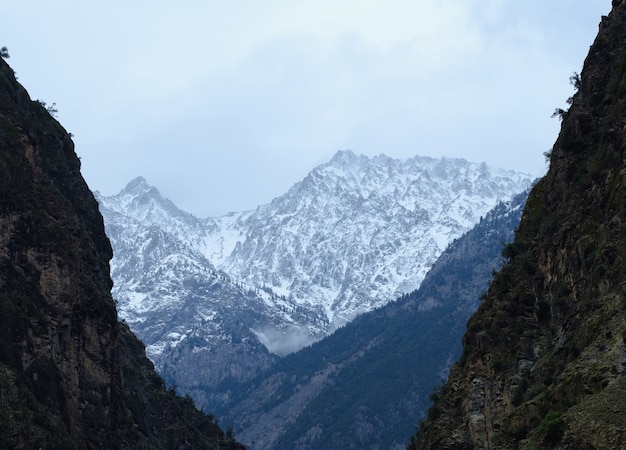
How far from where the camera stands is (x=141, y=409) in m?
102

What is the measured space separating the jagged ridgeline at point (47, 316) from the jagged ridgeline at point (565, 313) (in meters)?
29.2

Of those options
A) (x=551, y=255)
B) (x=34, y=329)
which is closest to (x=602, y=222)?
(x=551, y=255)

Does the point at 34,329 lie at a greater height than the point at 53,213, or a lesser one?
lesser

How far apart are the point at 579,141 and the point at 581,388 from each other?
92.8ft

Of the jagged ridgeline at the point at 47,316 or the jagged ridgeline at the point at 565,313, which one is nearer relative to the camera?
the jagged ridgeline at the point at 565,313

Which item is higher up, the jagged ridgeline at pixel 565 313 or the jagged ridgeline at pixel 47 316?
the jagged ridgeline at pixel 47 316

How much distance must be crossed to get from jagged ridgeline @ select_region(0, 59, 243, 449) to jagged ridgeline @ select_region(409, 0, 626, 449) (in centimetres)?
2925

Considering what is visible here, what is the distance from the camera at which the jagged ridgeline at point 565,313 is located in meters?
44.8

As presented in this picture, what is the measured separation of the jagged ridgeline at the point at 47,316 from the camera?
6500 cm

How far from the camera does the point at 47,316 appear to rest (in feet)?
238

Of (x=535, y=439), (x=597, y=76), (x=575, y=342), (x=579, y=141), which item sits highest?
(x=597, y=76)

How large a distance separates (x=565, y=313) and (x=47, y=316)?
41.6m

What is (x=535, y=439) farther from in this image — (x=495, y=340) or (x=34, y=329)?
(x=34, y=329)

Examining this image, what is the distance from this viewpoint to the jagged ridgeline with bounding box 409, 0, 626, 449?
44844mm
